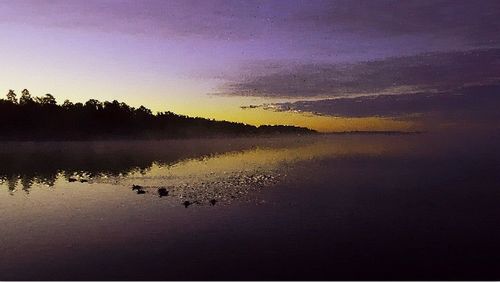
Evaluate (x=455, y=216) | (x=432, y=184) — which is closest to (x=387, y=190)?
(x=432, y=184)

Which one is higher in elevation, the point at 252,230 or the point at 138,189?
the point at 138,189

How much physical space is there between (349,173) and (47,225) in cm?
5451

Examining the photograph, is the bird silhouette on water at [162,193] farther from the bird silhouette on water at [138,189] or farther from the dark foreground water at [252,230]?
the bird silhouette on water at [138,189]

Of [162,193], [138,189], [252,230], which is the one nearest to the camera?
[252,230]

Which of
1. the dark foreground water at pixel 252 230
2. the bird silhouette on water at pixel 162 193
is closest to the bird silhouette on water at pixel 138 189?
the dark foreground water at pixel 252 230

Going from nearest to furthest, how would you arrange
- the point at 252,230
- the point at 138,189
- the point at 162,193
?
the point at 252,230
the point at 162,193
the point at 138,189

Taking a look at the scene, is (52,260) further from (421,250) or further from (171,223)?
(421,250)

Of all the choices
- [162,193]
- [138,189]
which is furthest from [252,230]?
[138,189]

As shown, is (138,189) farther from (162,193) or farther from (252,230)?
(252,230)

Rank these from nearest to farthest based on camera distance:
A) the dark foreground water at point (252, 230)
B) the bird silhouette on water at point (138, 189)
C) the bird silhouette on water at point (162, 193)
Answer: the dark foreground water at point (252, 230)
the bird silhouette on water at point (162, 193)
the bird silhouette on water at point (138, 189)

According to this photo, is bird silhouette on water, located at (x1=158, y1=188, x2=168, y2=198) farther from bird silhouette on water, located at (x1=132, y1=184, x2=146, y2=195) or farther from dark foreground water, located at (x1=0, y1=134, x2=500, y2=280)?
bird silhouette on water, located at (x1=132, y1=184, x2=146, y2=195)

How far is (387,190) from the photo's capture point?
2277 inches

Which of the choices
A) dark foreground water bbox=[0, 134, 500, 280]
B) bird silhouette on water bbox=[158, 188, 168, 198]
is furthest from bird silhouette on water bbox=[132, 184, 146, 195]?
bird silhouette on water bbox=[158, 188, 168, 198]

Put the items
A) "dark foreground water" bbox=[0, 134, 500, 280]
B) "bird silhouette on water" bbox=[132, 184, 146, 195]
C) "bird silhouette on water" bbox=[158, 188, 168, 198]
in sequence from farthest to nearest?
1. "bird silhouette on water" bbox=[132, 184, 146, 195]
2. "bird silhouette on water" bbox=[158, 188, 168, 198]
3. "dark foreground water" bbox=[0, 134, 500, 280]
